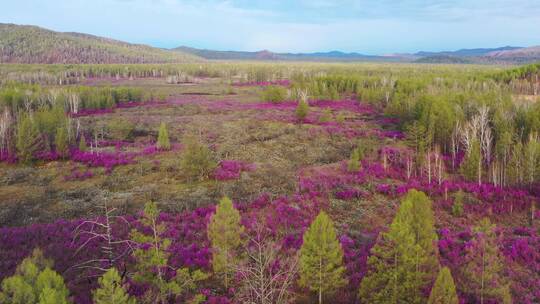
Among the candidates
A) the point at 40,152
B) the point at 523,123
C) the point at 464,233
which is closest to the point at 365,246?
the point at 464,233

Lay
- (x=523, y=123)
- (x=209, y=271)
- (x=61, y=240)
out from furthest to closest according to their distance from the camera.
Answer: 1. (x=523, y=123)
2. (x=61, y=240)
3. (x=209, y=271)

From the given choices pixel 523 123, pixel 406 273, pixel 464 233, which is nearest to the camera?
pixel 406 273

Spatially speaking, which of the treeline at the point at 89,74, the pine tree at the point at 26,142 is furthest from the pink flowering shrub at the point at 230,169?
the treeline at the point at 89,74

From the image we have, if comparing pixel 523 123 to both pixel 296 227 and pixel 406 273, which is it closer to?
pixel 296 227

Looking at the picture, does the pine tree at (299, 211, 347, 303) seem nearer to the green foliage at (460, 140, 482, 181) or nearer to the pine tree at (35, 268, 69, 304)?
the pine tree at (35, 268, 69, 304)

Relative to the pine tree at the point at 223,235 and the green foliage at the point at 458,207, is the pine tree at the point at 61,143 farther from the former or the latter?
the green foliage at the point at 458,207

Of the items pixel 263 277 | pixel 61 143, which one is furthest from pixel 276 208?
pixel 61 143

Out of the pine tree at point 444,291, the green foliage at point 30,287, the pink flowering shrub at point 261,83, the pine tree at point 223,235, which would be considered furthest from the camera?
the pink flowering shrub at point 261,83
